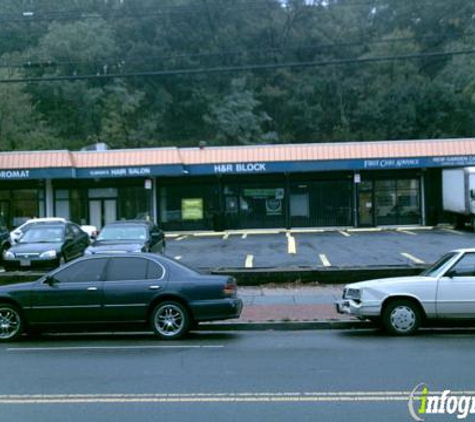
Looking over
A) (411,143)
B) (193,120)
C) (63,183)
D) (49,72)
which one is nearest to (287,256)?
(411,143)

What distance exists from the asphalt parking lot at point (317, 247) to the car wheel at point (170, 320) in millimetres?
8835

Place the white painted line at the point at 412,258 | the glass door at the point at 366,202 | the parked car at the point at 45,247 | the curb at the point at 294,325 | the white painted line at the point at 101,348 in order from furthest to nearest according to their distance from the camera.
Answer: the glass door at the point at 366,202
the white painted line at the point at 412,258
the parked car at the point at 45,247
the curb at the point at 294,325
the white painted line at the point at 101,348

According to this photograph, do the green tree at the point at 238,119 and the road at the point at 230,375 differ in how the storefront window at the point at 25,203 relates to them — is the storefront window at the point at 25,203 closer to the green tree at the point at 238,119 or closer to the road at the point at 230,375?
the road at the point at 230,375

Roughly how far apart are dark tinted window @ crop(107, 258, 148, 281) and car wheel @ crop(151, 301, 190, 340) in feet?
2.19

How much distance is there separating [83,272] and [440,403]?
7108 mm

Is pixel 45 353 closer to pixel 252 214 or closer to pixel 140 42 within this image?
pixel 252 214

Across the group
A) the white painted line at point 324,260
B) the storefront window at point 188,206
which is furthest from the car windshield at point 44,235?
the storefront window at point 188,206

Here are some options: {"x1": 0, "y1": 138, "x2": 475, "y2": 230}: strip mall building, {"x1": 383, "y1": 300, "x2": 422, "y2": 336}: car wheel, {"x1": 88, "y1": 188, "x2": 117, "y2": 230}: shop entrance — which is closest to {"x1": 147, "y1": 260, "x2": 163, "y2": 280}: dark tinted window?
{"x1": 383, "y1": 300, "x2": 422, "y2": 336}: car wheel

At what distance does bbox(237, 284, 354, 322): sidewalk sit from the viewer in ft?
44.2

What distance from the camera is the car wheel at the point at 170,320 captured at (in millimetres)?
11781

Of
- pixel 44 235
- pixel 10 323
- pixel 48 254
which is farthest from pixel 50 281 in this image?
pixel 44 235

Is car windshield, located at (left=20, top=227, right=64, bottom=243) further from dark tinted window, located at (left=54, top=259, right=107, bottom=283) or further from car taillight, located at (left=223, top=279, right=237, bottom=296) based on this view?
car taillight, located at (left=223, top=279, right=237, bottom=296)

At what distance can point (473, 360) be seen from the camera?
935 cm

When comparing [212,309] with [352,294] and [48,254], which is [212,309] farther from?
[48,254]
